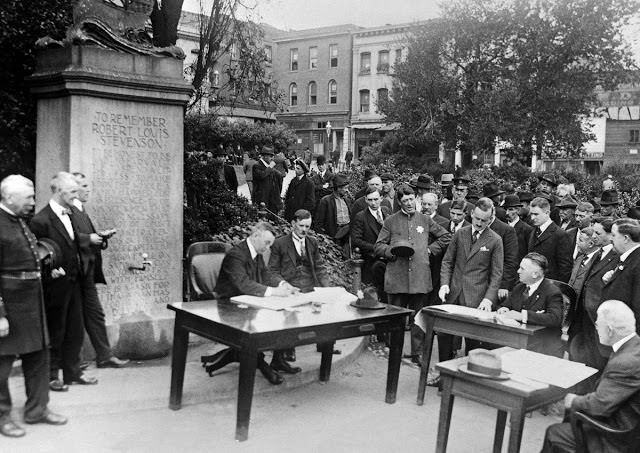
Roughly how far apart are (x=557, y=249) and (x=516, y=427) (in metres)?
4.14

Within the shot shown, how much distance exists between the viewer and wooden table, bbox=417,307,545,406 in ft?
19.9

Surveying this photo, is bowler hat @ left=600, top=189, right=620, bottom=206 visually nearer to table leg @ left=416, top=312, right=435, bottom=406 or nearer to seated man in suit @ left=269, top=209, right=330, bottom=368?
table leg @ left=416, top=312, right=435, bottom=406

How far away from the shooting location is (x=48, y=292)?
6.47 meters

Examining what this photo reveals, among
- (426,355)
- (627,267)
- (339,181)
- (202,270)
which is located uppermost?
(339,181)

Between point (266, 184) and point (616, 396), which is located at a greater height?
point (266, 184)

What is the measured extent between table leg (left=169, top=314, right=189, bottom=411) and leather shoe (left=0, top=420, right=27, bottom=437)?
1.36 meters

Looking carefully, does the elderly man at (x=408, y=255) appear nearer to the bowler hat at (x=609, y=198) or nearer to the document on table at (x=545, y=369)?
the document on table at (x=545, y=369)

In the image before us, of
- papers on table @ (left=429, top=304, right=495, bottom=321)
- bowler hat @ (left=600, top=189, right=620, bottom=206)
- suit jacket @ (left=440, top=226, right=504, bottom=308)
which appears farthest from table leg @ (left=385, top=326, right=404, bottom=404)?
bowler hat @ (left=600, top=189, right=620, bottom=206)

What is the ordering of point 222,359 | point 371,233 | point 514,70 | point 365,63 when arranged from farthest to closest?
point 365,63 < point 514,70 < point 371,233 < point 222,359

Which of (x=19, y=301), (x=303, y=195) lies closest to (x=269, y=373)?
(x=19, y=301)

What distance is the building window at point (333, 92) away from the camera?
201ft

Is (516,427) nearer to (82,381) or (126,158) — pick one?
(82,381)

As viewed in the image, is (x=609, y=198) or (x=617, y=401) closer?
(x=617, y=401)

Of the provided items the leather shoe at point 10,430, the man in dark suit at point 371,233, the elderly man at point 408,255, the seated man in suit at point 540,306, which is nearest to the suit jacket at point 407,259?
the elderly man at point 408,255
